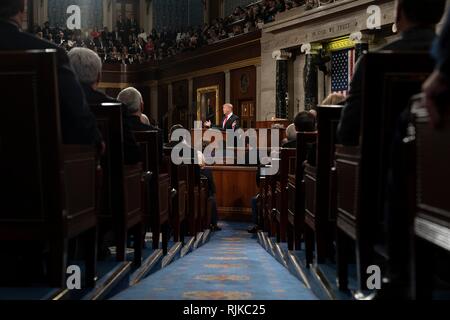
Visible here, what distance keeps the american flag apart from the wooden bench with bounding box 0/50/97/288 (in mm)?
10419

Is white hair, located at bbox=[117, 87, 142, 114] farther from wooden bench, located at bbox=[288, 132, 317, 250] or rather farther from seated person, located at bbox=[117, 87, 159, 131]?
wooden bench, located at bbox=[288, 132, 317, 250]

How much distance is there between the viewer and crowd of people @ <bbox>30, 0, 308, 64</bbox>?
1666 cm

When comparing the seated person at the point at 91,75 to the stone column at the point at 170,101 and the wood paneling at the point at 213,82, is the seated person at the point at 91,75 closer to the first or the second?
the wood paneling at the point at 213,82

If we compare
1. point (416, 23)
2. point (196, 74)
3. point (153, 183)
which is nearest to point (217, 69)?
point (196, 74)

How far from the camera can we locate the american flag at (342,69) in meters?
12.7

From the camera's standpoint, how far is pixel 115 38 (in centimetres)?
2114

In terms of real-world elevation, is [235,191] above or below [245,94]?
below

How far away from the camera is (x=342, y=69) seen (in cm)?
1304

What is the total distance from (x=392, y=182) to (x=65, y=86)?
1.46 m

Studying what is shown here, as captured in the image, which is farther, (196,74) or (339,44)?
(196,74)

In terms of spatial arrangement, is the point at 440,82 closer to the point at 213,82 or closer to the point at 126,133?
the point at 126,133

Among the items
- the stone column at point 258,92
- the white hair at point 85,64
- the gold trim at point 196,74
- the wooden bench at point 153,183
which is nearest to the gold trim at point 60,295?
the white hair at point 85,64

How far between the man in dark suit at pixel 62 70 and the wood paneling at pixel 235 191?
793 cm
